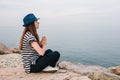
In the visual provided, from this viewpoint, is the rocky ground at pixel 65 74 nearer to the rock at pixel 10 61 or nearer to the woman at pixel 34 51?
the woman at pixel 34 51

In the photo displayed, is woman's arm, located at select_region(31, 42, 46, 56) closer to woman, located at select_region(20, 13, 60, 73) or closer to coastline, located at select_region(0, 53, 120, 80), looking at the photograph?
woman, located at select_region(20, 13, 60, 73)

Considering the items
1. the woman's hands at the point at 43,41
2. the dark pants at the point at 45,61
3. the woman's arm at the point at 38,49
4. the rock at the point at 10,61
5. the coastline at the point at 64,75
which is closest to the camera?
the coastline at the point at 64,75

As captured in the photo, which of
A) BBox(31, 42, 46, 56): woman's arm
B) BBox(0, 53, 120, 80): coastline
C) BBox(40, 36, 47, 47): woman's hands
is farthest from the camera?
BBox(40, 36, 47, 47): woman's hands

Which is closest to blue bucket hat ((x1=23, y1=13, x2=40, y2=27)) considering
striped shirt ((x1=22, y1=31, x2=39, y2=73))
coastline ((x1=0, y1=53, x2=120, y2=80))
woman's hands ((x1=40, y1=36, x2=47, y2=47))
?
striped shirt ((x1=22, y1=31, x2=39, y2=73))

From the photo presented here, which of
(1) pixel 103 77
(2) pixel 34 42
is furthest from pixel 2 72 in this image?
(1) pixel 103 77

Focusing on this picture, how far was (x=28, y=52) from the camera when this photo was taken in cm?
1152

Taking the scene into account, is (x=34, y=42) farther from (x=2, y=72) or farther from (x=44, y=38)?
(x=2, y=72)

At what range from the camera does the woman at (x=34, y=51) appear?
11211mm

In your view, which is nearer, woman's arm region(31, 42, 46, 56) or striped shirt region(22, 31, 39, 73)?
woman's arm region(31, 42, 46, 56)

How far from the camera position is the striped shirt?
11250 millimetres

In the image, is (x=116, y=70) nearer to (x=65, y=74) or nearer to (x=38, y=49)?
(x=65, y=74)

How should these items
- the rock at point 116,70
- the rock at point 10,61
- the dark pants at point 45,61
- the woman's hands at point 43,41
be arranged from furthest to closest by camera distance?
the rock at point 10,61 < the rock at point 116,70 < the dark pants at point 45,61 < the woman's hands at point 43,41

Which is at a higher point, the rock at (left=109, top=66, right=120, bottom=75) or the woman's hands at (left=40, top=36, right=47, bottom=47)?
the woman's hands at (left=40, top=36, right=47, bottom=47)

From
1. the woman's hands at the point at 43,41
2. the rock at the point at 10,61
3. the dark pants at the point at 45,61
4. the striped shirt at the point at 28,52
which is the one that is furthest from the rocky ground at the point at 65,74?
the rock at the point at 10,61
